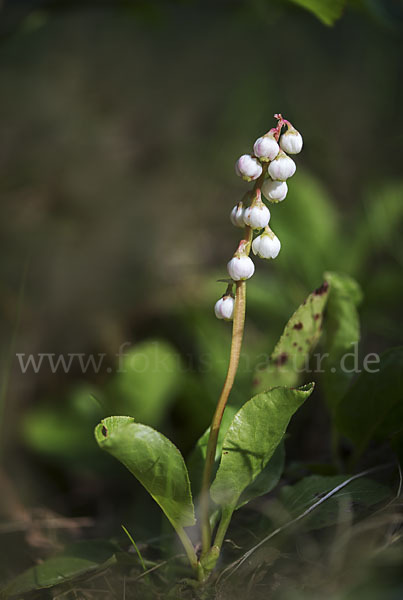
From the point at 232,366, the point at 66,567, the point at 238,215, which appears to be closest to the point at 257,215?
the point at 238,215

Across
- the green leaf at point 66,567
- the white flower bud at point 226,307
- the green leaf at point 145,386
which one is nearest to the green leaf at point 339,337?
the white flower bud at point 226,307

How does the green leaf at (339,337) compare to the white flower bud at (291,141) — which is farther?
the green leaf at (339,337)

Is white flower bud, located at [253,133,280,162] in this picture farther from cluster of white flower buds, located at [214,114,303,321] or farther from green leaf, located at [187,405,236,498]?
green leaf, located at [187,405,236,498]

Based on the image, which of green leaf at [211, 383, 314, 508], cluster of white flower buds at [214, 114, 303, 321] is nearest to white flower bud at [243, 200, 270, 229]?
cluster of white flower buds at [214, 114, 303, 321]

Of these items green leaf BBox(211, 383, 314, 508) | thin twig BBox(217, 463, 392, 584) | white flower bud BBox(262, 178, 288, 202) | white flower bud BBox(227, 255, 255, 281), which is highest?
white flower bud BBox(262, 178, 288, 202)

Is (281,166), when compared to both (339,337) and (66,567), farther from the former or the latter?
(66,567)

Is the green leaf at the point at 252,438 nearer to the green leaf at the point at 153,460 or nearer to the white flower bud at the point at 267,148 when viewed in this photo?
the green leaf at the point at 153,460

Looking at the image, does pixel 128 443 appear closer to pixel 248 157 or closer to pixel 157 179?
pixel 248 157

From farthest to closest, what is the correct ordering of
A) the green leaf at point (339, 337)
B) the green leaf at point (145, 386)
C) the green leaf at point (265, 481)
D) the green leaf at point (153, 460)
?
the green leaf at point (145, 386) < the green leaf at point (339, 337) < the green leaf at point (265, 481) < the green leaf at point (153, 460)
